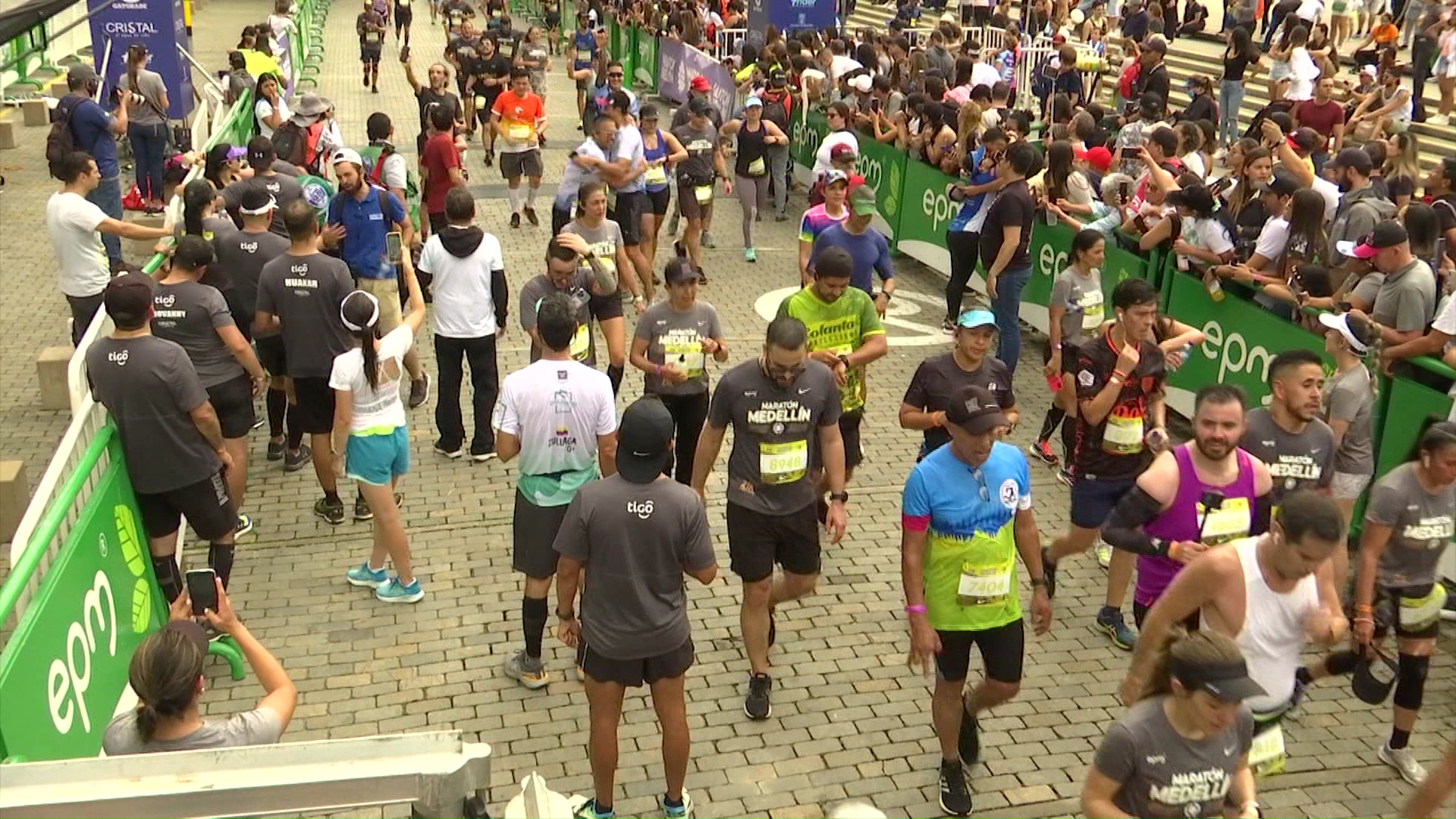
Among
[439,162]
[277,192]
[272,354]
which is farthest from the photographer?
[439,162]

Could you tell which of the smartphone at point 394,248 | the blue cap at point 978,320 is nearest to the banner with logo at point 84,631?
the smartphone at point 394,248

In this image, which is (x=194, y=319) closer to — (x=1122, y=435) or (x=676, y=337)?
(x=676, y=337)

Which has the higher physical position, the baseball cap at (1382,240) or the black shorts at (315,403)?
the baseball cap at (1382,240)

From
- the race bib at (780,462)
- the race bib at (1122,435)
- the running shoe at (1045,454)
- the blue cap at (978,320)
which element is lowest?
the running shoe at (1045,454)

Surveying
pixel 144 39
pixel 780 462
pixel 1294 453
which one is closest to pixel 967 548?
pixel 780 462

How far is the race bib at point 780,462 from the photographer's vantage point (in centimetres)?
622

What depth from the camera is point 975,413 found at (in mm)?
5164

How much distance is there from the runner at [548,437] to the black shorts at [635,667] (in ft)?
3.69

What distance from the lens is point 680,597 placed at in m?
5.20

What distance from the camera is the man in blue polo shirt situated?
390 inches

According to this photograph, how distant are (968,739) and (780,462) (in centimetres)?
152

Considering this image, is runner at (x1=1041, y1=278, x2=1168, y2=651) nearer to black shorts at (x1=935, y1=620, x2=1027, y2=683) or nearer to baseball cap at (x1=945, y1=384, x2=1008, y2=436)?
black shorts at (x1=935, y1=620, x2=1027, y2=683)

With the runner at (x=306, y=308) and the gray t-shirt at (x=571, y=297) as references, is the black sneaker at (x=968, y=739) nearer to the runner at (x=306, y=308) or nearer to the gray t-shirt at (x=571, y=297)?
the gray t-shirt at (x=571, y=297)

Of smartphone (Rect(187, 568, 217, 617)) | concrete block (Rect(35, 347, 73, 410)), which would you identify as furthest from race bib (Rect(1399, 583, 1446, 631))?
concrete block (Rect(35, 347, 73, 410))
